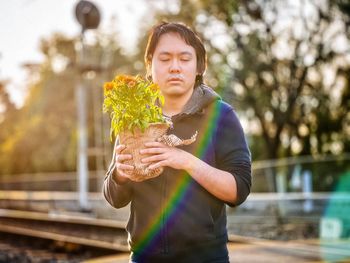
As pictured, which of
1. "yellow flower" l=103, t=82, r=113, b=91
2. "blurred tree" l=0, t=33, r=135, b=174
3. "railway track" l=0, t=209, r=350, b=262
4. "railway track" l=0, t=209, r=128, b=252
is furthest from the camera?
"blurred tree" l=0, t=33, r=135, b=174

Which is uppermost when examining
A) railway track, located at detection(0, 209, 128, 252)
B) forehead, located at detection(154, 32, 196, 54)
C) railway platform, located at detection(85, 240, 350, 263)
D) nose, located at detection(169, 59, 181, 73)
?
forehead, located at detection(154, 32, 196, 54)

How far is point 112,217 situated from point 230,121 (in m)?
16.3

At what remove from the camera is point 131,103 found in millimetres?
1864

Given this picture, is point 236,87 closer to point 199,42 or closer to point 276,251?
point 276,251

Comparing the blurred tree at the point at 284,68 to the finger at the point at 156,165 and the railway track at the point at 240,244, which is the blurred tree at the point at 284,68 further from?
the finger at the point at 156,165

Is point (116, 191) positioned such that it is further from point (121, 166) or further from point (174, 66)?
point (174, 66)

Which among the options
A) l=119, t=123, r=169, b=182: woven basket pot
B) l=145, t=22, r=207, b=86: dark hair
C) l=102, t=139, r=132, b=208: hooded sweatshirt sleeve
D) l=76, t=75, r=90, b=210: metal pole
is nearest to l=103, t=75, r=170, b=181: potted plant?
l=119, t=123, r=169, b=182: woven basket pot

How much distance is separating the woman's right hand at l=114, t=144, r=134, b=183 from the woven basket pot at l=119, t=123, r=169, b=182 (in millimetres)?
13

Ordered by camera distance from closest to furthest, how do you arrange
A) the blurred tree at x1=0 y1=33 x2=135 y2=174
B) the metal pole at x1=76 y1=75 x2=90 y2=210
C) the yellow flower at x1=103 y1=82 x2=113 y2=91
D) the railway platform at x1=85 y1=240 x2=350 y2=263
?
the yellow flower at x1=103 y1=82 x2=113 y2=91 → the railway platform at x1=85 y1=240 x2=350 y2=263 → the metal pole at x1=76 y1=75 x2=90 y2=210 → the blurred tree at x1=0 y1=33 x2=135 y2=174

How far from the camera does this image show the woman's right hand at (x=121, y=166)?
6.00 feet

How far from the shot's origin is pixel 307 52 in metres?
22.7

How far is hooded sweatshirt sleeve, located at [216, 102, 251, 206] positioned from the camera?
1.93 m

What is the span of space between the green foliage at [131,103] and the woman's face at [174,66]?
14cm

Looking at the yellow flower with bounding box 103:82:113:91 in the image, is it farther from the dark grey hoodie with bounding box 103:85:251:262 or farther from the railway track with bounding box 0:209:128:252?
the railway track with bounding box 0:209:128:252
